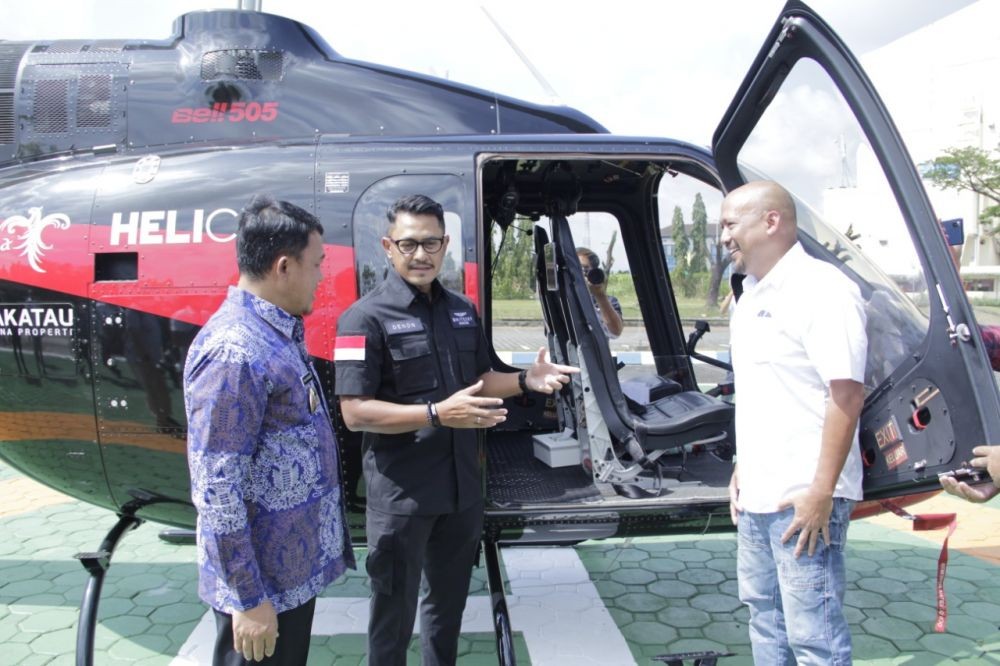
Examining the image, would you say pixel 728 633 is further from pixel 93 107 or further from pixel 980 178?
pixel 980 178

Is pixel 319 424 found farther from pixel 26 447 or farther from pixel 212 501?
pixel 26 447

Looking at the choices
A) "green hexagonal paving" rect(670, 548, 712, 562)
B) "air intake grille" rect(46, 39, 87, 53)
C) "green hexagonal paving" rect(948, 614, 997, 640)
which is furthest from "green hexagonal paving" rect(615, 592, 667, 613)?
"air intake grille" rect(46, 39, 87, 53)

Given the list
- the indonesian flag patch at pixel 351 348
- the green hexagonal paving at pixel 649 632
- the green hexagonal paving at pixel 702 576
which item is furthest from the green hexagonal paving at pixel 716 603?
the indonesian flag patch at pixel 351 348

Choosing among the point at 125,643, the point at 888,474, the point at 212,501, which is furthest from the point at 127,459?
the point at 888,474

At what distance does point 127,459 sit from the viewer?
284cm

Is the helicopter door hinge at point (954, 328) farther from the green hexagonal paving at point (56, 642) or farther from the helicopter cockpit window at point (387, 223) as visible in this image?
the green hexagonal paving at point (56, 642)

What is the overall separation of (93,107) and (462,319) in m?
2.25

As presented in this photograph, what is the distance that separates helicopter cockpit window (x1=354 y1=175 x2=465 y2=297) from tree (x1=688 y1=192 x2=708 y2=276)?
5.94ft

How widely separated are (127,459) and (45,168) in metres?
1.39

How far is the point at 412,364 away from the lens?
228 cm

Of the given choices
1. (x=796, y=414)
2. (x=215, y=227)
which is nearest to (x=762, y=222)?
(x=796, y=414)

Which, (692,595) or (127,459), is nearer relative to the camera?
(127,459)

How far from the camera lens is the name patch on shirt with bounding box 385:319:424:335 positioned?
2.25m

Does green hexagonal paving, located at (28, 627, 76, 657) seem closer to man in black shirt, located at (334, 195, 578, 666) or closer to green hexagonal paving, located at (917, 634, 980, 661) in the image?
man in black shirt, located at (334, 195, 578, 666)
